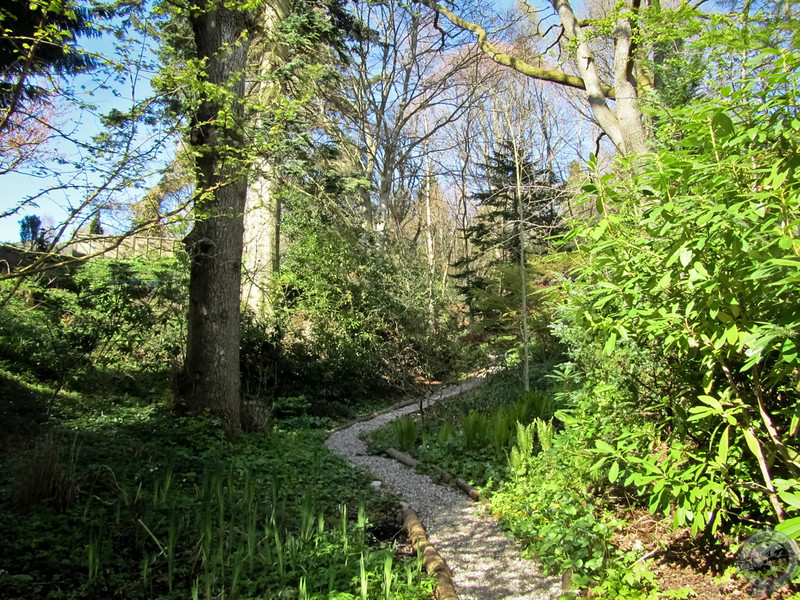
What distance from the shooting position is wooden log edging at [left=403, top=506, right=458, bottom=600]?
2.73 meters

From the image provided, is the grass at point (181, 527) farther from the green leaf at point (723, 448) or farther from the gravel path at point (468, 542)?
the green leaf at point (723, 448)

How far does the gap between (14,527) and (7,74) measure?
3211 mm

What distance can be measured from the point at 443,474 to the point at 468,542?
4.86 ft

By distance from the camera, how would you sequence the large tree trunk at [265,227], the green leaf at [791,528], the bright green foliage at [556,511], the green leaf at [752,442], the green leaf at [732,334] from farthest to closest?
the large tree trunk at [265,227]
the bright green foliage at [556,511]
the green leaf at [752,442]
the green leaf at [732,334]
the green leaf at [791,528]

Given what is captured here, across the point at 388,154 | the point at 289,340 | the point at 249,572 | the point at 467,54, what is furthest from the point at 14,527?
the point at 467,54

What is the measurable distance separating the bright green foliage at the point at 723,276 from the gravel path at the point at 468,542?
105 centimetres

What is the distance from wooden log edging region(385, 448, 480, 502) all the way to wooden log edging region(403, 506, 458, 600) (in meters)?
0.84

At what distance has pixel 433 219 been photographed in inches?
888

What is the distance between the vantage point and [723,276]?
1929mm

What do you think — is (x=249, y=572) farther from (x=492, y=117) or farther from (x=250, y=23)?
(x=492, y=117)

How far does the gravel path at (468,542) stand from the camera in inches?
115

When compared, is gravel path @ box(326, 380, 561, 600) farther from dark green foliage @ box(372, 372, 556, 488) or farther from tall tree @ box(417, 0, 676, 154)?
tall tree @ box(417, 0, 676, 154)

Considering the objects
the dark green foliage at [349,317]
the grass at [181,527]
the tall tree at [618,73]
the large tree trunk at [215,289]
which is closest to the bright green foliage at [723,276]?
the grass at [181,527]

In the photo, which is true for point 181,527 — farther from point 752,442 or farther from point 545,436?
point 752,442
